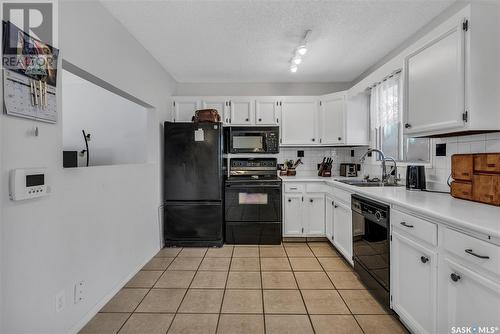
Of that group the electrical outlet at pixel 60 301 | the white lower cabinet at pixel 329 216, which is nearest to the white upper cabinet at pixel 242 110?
the white lower cabinet at pixel 329 216

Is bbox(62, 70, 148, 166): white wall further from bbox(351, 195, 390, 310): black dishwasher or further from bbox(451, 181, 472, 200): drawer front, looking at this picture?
bbox(451, 181, 472, 200): drawer front

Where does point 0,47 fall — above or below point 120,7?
below

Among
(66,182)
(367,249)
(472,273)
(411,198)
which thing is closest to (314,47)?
(411,198)

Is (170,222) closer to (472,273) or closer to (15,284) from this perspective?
(15,284)

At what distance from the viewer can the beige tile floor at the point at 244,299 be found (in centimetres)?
181

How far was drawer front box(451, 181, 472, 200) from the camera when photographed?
69.1 inches

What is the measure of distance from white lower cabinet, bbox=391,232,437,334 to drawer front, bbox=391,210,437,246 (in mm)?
53

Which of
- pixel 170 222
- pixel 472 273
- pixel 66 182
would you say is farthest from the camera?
pixel 170 222

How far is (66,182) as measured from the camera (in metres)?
1.66

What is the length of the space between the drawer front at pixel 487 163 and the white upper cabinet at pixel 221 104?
2.88 meters

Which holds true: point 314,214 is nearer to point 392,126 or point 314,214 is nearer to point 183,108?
point 392,126

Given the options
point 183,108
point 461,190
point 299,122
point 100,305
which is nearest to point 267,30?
point 299,122

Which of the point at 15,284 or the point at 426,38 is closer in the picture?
the point at 15,284

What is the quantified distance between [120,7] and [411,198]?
8.93ft
